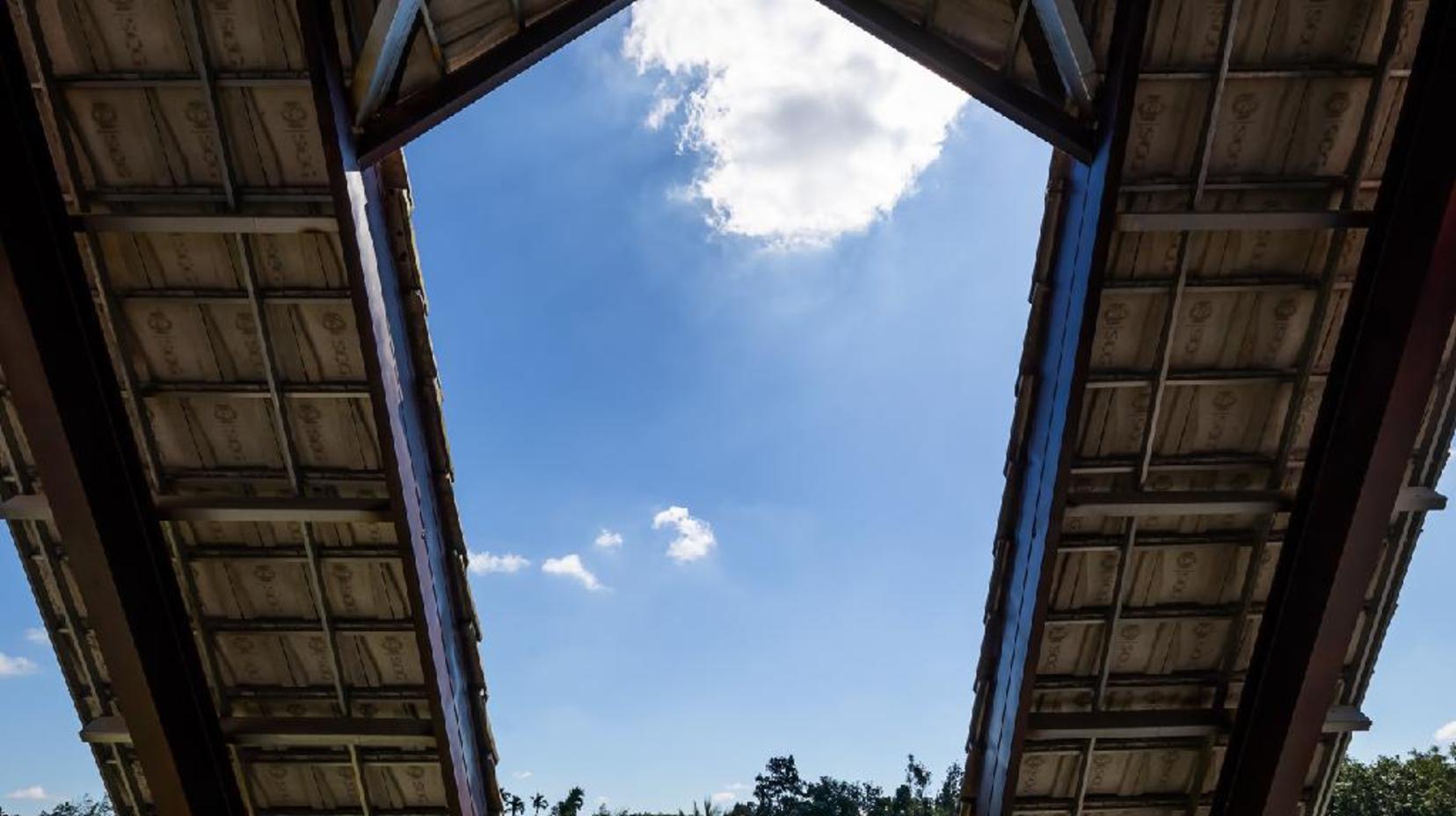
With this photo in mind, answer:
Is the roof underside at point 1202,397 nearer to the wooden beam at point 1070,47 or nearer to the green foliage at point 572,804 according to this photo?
the wooden beam at point 1070,47

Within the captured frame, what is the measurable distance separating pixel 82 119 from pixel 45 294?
172cm

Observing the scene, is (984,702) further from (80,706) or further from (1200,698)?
(80,706)

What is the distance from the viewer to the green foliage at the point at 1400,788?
3653cm

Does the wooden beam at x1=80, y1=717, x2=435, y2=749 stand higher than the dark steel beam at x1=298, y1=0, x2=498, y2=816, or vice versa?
the dark steel beam at x1=298, y1=0, x2=498, y2=816

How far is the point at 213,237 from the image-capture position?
8.64 metres

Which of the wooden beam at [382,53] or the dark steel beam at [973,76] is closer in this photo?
the wooden beam at [382,53]

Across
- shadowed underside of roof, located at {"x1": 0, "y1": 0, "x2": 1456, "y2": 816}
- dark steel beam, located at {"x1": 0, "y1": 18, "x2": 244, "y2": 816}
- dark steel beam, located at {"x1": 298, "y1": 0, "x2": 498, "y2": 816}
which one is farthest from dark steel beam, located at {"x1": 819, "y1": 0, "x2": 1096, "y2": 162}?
dark steel beam, located at {"x1": 0, "y1": 18, "x2": 244, "y2": 816}

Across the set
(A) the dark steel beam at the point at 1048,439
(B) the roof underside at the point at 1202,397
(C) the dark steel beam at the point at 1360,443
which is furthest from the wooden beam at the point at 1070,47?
(C) the dark steel beam at the point at 1360,443

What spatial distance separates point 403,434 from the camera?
905 centimetres

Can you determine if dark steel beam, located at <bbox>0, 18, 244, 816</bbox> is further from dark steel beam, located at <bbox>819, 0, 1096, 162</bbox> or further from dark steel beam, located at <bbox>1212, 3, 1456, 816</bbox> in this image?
dark steel beam, located at <bbox>1212, 3, 1456, 816</bbox>

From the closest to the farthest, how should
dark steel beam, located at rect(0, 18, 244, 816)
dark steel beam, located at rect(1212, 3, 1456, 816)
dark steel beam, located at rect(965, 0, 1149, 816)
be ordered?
dark steel beam, located at rect(1212, 3, 1456, 816) → dark steel beam, located at rect(0, 18, 244, 816) → dark steel beam, located at rect(965, 0, 1149, 816)

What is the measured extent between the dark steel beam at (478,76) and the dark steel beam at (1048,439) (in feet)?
14.9

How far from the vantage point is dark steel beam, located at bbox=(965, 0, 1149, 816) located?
7.82 m

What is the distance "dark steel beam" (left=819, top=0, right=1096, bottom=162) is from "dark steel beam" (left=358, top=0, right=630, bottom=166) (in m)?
2.30
